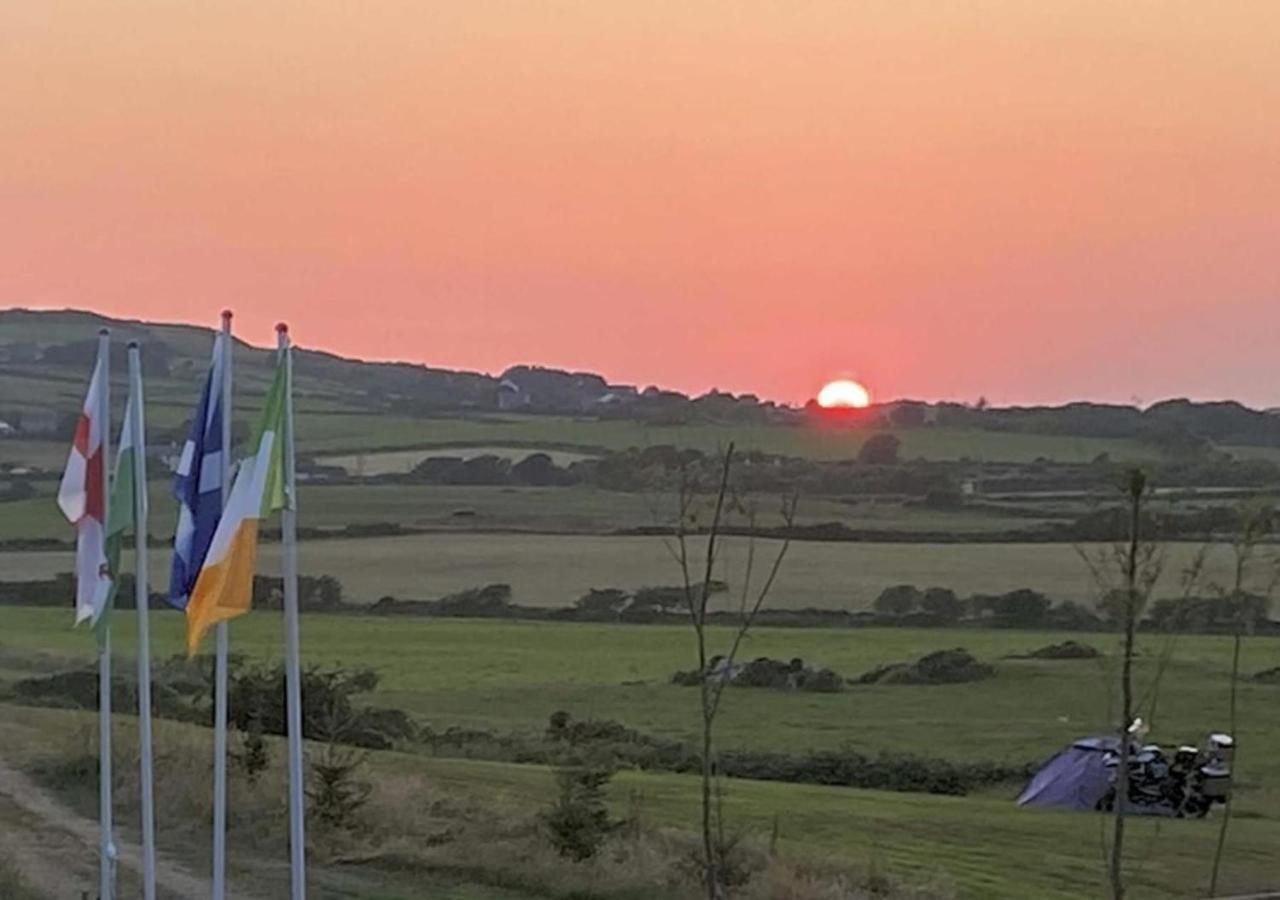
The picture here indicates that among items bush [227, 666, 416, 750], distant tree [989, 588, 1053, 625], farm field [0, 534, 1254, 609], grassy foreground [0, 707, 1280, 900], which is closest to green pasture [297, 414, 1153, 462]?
farm field [0, 534, 1254, 609]

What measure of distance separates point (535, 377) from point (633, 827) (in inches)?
4240

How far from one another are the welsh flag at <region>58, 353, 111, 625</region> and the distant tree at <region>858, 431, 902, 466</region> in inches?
2911

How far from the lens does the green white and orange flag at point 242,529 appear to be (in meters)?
10.4

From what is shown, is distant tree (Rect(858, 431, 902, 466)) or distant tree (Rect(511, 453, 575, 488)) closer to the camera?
distant tree (Rect(511, 453, 575, 488))

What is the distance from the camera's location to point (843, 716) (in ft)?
142

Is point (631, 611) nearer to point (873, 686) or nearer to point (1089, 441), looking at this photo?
point (873, 686)

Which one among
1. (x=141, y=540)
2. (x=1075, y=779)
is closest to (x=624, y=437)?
(x=1075, y=779)

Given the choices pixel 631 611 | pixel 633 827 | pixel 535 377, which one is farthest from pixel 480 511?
pixel 633 827

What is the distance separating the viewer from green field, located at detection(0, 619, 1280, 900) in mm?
21578

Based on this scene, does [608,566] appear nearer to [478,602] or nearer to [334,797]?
[478,602]

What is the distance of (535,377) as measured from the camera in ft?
412

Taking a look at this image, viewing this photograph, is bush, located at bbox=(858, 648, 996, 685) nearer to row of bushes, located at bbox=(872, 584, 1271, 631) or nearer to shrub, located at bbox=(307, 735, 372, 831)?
row of bushes, located at bbox=(872, 584, 1271, 631)

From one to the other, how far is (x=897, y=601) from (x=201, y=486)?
51429 mm

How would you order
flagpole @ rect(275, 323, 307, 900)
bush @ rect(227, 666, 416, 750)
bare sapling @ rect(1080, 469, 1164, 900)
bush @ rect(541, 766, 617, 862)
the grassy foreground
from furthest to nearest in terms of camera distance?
bush @ rect(227, 666, 416, 750) → the grassy foreground → bush @ rect(541, 766, 617, 862) → bare sapling @ rect(1080, 469, 1164, 900) → flagpole @ rect(275, 323, 307, 900)
